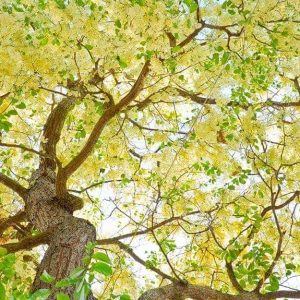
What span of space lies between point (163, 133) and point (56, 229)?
1459 millimetres

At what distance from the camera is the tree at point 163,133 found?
3.20 meters

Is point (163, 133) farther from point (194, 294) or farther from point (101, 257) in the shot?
point (101, 257)

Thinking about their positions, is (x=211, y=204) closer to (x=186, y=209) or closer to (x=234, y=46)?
(x=186, y=209)

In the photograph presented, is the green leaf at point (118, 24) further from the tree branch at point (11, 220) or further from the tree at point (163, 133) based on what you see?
the tree branch at point (11, 220)

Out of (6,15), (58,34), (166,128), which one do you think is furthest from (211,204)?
(6,15)

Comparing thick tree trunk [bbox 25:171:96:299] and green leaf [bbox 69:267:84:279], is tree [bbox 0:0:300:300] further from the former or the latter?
green leaf [bbox 69:267:84:279]

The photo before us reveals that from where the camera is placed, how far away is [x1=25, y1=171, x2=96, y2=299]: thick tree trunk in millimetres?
2729

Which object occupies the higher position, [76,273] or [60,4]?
[60,4]

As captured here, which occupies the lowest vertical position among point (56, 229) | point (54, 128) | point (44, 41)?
point (56, 229)

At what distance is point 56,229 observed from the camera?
3215mm

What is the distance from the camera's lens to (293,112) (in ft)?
12.7

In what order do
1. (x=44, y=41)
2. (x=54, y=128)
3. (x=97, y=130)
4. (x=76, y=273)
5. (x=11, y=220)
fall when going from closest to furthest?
(x=76, y=273) < (x=44, y=41) < (x=97, y=130) < (x=11, y=220) < (x=54, y=128)

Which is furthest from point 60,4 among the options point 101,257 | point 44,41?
point 101,257

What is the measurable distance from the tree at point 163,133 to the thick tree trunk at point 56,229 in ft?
0.04
